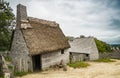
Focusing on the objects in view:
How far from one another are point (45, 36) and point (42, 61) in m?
4.54

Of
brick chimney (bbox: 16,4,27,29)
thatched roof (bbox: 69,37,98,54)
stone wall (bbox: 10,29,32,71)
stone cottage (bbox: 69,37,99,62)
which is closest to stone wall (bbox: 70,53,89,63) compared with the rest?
stone cottage (bbox: 69,37,99,62)

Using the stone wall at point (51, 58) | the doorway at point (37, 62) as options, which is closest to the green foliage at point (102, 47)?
the stone wall at point (51, 58)

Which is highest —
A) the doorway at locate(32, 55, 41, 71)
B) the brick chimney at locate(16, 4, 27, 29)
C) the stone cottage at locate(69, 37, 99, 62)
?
the brick chimney at locate(16, 4, 27, 29)

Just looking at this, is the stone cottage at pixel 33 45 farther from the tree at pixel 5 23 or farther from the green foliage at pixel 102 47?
the green foliage at pixel 102 47

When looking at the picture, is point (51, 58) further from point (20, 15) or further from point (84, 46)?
point (84, 46)

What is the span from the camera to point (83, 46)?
4359cm

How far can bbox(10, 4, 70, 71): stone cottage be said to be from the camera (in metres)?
25.2

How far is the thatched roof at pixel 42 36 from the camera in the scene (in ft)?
84.2

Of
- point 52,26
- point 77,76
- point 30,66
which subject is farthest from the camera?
point 52,26

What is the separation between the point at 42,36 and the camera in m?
28.7

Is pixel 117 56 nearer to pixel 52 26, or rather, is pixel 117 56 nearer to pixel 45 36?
pixel 52 26

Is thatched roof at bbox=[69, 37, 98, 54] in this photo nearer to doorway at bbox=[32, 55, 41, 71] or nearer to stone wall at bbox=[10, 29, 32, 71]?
doorway at bbox=[32, 55, 41, 71]

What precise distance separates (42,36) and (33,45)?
353 cm

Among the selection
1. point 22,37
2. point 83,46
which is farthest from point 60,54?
point 83,46
